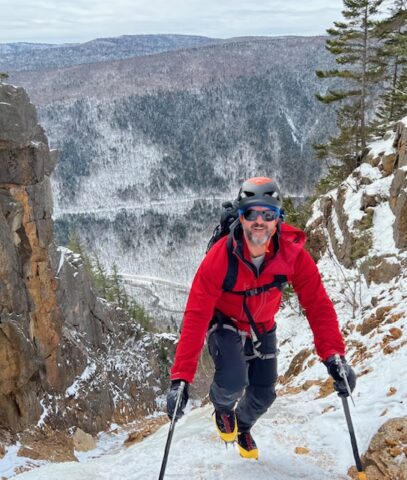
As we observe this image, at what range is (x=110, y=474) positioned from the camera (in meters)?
5.61

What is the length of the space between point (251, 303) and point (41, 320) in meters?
20.4

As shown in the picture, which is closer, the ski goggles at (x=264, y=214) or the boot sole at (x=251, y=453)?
the ski goggles at (x=264, y=214)

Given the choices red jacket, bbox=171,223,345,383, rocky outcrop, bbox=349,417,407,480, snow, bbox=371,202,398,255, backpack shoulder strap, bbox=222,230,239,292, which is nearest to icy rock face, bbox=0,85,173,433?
snow, bbox=371,202,398,255

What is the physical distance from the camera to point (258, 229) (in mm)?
4246

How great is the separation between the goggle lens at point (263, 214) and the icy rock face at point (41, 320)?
662 inches

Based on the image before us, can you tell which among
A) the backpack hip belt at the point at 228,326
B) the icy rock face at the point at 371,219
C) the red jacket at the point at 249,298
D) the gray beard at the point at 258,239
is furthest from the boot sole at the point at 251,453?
the icy rock face at the point at 371,219

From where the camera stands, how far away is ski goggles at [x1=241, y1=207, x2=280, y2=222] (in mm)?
4273

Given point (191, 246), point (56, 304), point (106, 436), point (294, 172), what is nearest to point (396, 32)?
point (56, 304)

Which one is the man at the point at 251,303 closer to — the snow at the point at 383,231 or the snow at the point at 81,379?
the snow at the point at 383,231

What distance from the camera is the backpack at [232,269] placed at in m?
4.33

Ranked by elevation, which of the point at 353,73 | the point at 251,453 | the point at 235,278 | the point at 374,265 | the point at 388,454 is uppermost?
the point at 353,73

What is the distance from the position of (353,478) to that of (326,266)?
1343cm

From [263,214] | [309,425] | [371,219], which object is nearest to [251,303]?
[263,214]

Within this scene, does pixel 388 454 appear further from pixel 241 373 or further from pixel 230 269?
pixel 230 269
